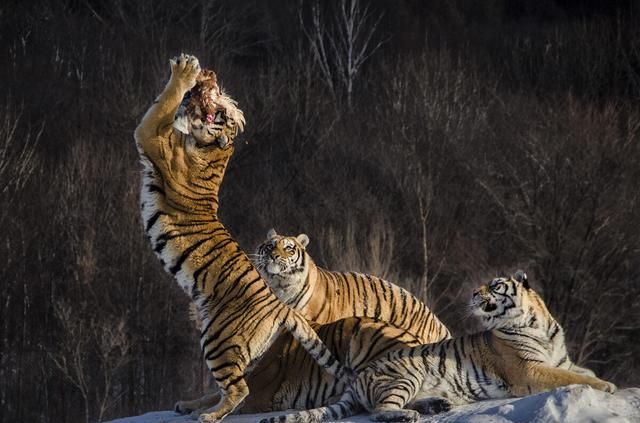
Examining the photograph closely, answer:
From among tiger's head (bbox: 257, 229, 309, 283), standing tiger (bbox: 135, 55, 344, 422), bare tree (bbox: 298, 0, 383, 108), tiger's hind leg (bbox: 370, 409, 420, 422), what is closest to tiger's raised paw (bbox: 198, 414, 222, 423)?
standing tiger (bbox: 135, 55, 344, 422)

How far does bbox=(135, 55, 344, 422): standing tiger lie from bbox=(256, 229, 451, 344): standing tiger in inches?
66.3

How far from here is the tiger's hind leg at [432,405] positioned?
7000mm

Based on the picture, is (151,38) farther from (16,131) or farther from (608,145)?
(608,145)

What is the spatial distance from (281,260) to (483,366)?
2421mm

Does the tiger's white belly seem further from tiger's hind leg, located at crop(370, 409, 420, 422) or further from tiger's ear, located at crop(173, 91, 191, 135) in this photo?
tiger's hind leg, located at crop(370, 409, 420, 422)

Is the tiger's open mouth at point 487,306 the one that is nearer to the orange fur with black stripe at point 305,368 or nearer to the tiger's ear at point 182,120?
the orange fur with black stripe at point 305,368

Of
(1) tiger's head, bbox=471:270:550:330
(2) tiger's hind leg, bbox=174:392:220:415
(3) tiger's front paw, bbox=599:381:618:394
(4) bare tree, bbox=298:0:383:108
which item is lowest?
(3) tiger's front paw, bbox=599:381:618:394

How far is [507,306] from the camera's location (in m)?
7.34

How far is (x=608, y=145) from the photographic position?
35.9 meters

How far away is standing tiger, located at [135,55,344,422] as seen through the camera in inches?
Answer: 293

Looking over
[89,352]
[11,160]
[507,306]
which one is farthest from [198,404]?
[11,160]

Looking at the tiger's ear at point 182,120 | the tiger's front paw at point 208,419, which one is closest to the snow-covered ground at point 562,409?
the tiger's front paw at point 208,419

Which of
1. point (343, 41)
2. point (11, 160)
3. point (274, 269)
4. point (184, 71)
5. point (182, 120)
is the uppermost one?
point (343, 41)

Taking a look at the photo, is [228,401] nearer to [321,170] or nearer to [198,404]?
[198,404]
